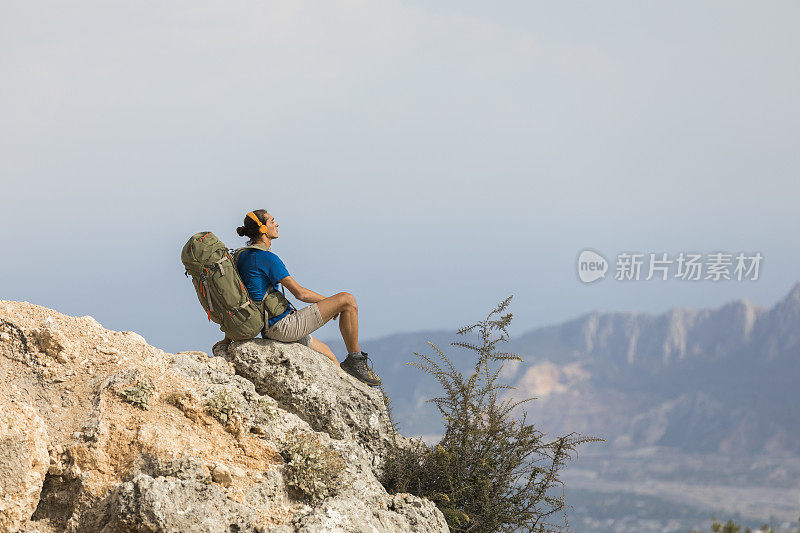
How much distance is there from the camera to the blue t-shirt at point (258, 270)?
9.41 m

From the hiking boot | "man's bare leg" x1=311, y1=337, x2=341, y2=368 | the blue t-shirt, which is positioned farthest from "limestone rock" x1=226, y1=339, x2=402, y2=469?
the blue t-shirt

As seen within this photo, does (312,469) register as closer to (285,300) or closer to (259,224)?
(285,300)

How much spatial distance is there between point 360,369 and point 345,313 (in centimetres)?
76

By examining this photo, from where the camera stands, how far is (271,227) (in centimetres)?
973

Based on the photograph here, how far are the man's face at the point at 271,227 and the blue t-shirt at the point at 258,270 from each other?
0.34 m

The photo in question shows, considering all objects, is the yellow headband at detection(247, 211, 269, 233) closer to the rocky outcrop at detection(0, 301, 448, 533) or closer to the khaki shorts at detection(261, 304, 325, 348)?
the khaki shorts at detection(261, 304, 325, 348)

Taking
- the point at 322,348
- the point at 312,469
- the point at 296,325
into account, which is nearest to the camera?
the point at 312,469

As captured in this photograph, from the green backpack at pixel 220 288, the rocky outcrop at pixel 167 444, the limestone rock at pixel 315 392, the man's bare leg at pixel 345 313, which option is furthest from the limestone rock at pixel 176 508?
the man's bare leg at pixel 345 313

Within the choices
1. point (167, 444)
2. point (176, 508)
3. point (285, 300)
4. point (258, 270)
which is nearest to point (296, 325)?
point (285, 300)

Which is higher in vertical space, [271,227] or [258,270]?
[271,227]

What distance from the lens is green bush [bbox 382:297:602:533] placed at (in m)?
8.66

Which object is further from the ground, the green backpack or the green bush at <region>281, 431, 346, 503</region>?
the green backpack

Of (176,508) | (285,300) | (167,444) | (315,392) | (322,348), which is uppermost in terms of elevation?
(285,300)

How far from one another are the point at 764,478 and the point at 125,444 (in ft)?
655
